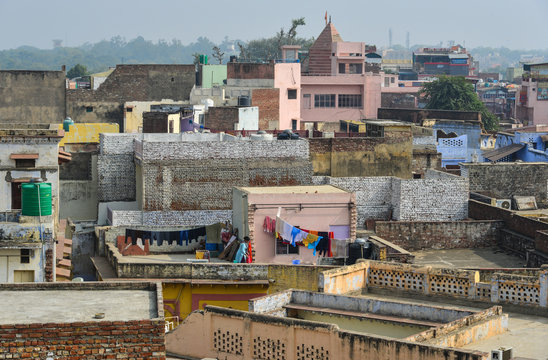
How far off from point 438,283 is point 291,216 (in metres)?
9.85

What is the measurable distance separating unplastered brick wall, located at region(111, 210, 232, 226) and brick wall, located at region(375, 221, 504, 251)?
191 inches

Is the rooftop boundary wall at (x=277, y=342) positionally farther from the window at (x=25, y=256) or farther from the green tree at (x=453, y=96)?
the green tree at (x=453, y=96)

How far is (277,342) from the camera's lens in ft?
58.7

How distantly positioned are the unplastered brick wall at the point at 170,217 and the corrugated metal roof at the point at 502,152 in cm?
1840

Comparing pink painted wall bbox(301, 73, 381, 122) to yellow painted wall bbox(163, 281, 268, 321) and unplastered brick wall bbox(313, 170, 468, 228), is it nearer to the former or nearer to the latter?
unplastered brick wall bbox(313, 170, 468, 228)

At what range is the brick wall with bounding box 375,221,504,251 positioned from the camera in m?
32.7

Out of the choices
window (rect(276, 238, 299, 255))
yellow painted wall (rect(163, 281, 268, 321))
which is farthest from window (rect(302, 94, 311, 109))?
yellow painted wall (rect(163, 281, 268, 321))

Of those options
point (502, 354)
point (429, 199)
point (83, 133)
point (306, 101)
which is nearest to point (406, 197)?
point (429, 199)

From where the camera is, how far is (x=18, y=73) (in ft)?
177

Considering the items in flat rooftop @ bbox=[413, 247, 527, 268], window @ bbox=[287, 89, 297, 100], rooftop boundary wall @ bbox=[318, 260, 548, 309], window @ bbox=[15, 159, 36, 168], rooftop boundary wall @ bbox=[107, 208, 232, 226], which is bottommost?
flat rooftop @ bbox=[413, 247, 527, 268]

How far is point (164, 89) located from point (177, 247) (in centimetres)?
Result: 2973

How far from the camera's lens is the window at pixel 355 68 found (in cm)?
7375

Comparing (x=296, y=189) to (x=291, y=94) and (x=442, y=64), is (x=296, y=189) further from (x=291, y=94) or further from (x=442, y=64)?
(x=442, y=64)

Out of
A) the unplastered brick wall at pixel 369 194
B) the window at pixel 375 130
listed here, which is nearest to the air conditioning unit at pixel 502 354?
the unplastered brick wall at pixel 369 194
